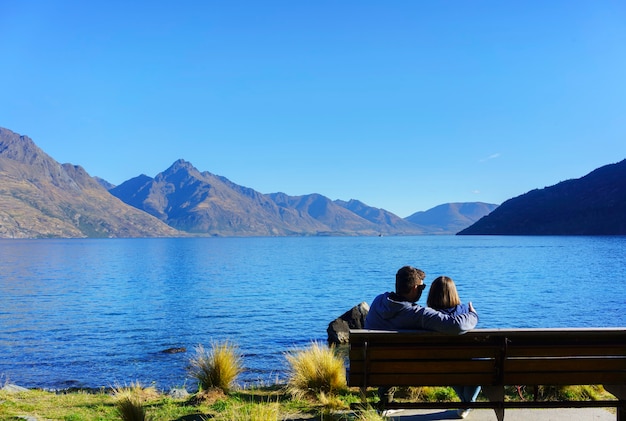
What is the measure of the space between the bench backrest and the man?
0.44 ft

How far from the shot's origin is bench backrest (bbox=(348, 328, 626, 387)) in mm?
5570

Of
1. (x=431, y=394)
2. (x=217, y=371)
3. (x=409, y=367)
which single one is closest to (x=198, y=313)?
(x=217, y=371)

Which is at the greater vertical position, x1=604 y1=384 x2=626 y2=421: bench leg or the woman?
the woman

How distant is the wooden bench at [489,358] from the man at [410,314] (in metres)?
0.13

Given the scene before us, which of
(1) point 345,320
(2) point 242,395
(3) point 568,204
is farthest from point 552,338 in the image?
(3) point 568,204

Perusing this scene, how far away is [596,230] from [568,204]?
59.1 feet

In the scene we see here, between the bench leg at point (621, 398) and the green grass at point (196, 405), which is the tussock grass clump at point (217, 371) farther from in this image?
the bench leg at point (621, 398)

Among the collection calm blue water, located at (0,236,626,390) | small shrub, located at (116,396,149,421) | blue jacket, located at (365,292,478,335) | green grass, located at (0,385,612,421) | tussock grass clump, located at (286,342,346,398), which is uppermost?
blue jacket, located at (365,292,478,335)

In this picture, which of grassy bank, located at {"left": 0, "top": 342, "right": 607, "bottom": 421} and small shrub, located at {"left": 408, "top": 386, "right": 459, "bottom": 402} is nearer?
grassy bank, located at {"left": 0, "top": 342, "right": 607, "bottom": 421}

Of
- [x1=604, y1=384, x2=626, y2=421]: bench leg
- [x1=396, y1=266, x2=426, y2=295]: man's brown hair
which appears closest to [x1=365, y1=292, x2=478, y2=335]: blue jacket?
[x1=396, y1=266, x2=426, y2=295]: man's brown hair

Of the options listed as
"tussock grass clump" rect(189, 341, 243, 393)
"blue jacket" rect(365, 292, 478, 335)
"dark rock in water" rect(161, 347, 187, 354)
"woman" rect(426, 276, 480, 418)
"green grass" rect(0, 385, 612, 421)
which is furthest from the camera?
"dark rock in water" rect(161, 347, 187, 354)

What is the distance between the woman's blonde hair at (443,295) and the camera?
20.0ft

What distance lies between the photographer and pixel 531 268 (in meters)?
63.5

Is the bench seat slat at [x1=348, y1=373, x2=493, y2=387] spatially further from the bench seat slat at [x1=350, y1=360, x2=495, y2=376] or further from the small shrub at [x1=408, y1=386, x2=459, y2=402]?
the small shrub at [x1=408, y1=386, x2=459, y2=402]
